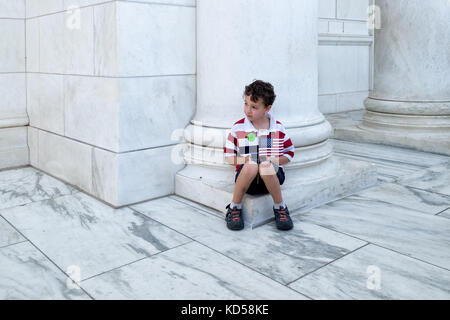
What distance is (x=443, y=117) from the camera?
261 inches

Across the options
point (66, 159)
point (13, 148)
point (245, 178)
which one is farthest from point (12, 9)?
point (245, 178)

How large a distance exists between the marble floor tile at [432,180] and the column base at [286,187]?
1.95 feet

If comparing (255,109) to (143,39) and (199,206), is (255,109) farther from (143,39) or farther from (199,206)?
(143,39)

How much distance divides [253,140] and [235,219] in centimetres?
61

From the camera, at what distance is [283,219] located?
3.59 metres

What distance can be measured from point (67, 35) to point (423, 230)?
3563mm

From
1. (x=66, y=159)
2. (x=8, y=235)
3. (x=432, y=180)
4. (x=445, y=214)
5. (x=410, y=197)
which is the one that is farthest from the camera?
(x=432, y=180)

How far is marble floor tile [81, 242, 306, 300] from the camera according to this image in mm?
2609

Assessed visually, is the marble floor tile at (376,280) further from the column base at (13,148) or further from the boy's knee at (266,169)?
the column base at (13,148)

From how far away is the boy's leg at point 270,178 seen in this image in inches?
142

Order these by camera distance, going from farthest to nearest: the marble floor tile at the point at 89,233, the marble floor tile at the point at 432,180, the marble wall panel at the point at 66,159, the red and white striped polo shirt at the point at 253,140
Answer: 1. the marble floor tile at the point at 432,180
2. the marble wall panel at the point at 66,159
3. the red and white striped polo shirt at the point at 253,140
4. the marble floor tile at the point at 89,233

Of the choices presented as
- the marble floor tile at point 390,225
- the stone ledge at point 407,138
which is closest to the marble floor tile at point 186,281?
the marble floor tile at point 390,225

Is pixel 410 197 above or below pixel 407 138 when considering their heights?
below

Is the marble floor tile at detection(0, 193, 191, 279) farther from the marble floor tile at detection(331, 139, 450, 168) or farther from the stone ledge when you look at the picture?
the stone ledge
